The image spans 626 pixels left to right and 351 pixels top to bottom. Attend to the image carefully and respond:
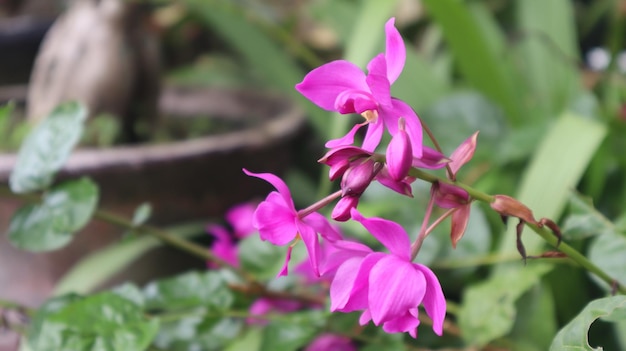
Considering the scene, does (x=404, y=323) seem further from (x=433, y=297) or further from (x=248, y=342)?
(x=248, y=342)

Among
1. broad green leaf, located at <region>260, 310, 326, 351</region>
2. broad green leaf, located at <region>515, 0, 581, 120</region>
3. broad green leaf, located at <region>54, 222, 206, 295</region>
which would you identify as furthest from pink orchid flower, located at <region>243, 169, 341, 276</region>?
broad green leaf, located at <region>515, 0, 581, 120</region>

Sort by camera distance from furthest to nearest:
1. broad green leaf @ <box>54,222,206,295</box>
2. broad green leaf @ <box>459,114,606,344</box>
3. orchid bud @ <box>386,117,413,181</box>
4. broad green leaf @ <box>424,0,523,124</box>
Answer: broad green leaf @ <box>424,0,523,124</box> → broad green leaf @ <box>54,222,206,295</box> → broad green leaf @ <box>459,114,606,344</box> → orchid bud @ <box>386,117,413,181</box>

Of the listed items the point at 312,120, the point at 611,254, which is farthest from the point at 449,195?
the point at 312,120

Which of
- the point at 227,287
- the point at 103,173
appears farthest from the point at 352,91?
the point at 103,173

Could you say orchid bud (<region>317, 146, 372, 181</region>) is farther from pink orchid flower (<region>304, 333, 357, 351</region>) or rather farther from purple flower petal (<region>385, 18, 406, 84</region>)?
pink orchid flower (<region>304, 333, 357, 351</region>)

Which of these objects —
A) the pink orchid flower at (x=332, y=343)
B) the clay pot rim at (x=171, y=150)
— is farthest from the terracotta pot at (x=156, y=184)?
the pink orchid flower at (x=332, y=343)
